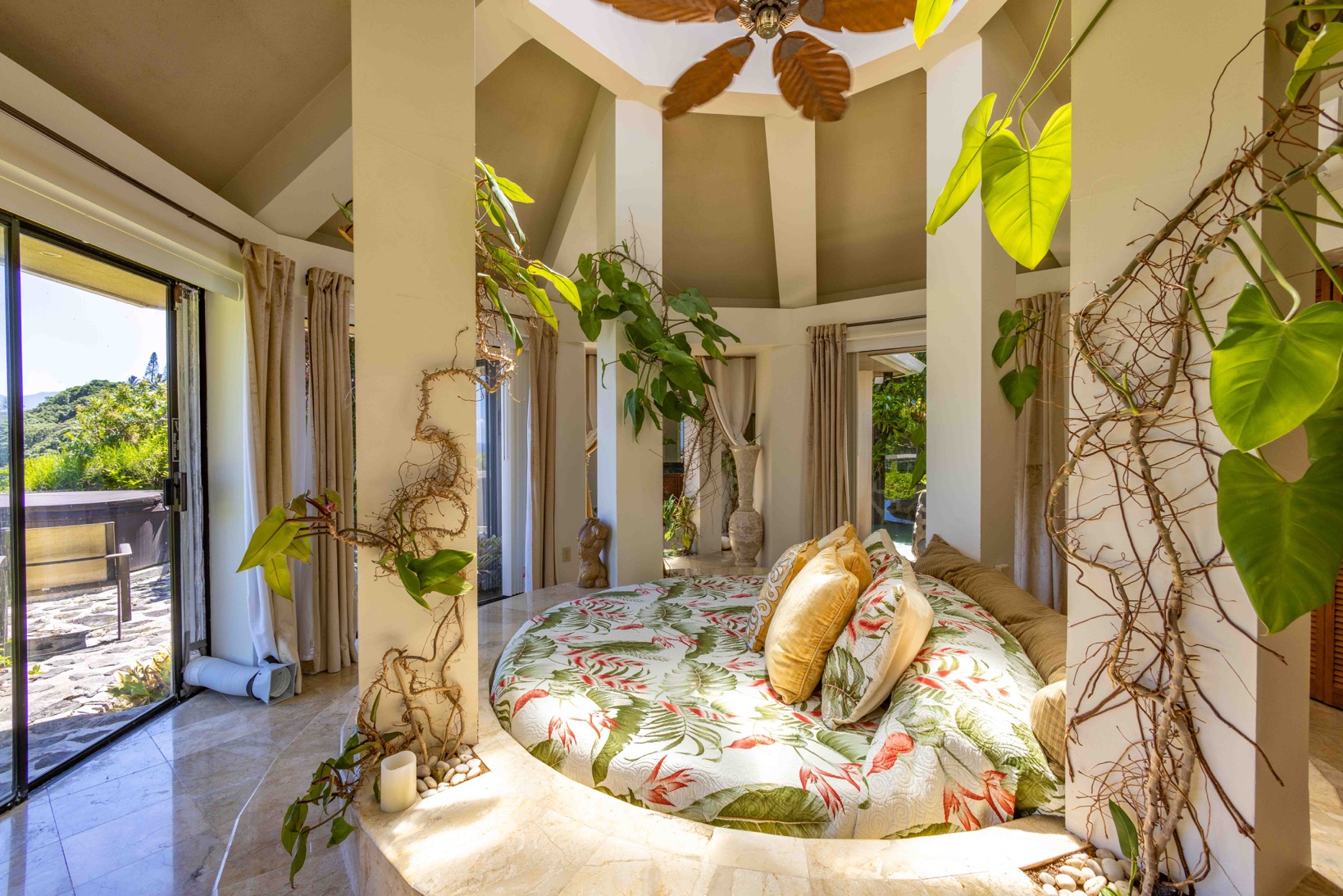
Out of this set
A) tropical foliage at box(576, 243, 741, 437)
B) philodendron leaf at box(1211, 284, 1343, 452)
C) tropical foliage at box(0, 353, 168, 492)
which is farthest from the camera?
tropical foliage at box(576, 243, 741, 437)

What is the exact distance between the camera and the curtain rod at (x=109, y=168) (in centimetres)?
175

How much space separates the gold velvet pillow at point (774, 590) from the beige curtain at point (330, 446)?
241cm

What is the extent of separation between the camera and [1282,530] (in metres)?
0.60

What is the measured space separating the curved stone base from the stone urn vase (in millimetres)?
3397

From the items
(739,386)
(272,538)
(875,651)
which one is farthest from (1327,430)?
(739,386)

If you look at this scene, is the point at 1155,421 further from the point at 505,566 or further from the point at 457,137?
the point at 505,566

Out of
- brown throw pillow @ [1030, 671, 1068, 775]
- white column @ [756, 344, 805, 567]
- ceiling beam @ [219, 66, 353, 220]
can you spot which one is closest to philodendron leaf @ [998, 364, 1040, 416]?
brown throw pillow @ [1030, 671, 1068, 775]

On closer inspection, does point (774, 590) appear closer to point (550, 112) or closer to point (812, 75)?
point (812, 75)

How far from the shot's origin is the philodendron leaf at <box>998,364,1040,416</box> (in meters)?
2.45

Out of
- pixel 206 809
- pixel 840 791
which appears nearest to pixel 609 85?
pixel 840 791

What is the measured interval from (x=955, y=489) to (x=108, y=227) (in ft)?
12.4

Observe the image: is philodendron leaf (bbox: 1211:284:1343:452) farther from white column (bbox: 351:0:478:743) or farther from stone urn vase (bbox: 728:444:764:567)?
stone urn vase (bbox: 728:444:764:567)

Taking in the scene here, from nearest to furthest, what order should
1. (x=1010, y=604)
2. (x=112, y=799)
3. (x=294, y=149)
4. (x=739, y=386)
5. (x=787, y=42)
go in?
(x=1010, y=604), (x=112, y=799), (x=787, y=42), (x=294, y=149), (x=739, y=386)

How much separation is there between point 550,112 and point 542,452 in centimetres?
235
